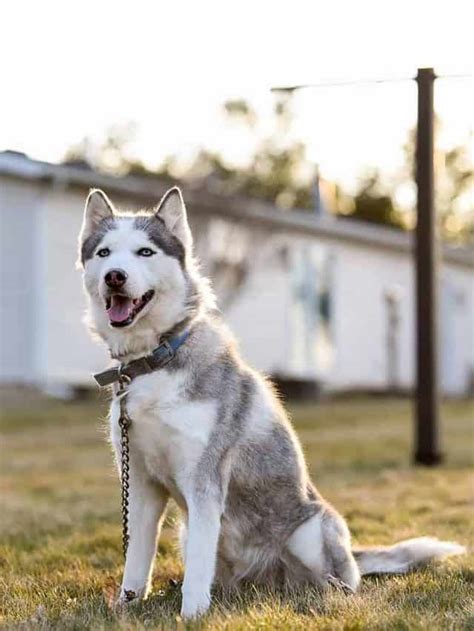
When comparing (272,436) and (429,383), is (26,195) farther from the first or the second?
(272,436)

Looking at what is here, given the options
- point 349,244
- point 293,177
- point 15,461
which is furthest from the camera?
point 293,177

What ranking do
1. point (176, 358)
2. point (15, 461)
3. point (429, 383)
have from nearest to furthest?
point (176, 358) → point (429, 383) → point (15, 461)

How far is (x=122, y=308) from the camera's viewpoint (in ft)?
16.9

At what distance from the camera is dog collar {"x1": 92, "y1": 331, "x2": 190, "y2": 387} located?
5.24 m

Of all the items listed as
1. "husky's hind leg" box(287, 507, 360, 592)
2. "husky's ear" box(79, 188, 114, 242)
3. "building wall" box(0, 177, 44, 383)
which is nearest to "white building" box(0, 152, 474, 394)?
"building wall" box(0, 177, 44, 383)

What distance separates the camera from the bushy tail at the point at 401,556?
611 cm

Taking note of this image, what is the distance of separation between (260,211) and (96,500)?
1424 centimetres

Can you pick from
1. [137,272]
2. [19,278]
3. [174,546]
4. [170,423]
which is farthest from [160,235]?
[19,278]

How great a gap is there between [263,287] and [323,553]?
19.5 meters

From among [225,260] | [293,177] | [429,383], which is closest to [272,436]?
[429,383]

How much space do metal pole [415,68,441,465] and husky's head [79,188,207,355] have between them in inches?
280

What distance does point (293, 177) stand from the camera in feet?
121

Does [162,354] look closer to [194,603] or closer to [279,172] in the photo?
[194,603]

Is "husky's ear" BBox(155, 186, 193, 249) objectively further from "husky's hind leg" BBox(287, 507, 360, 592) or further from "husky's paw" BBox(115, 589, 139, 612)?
"husky's paw" BBox(115, 589, 139, 612)
